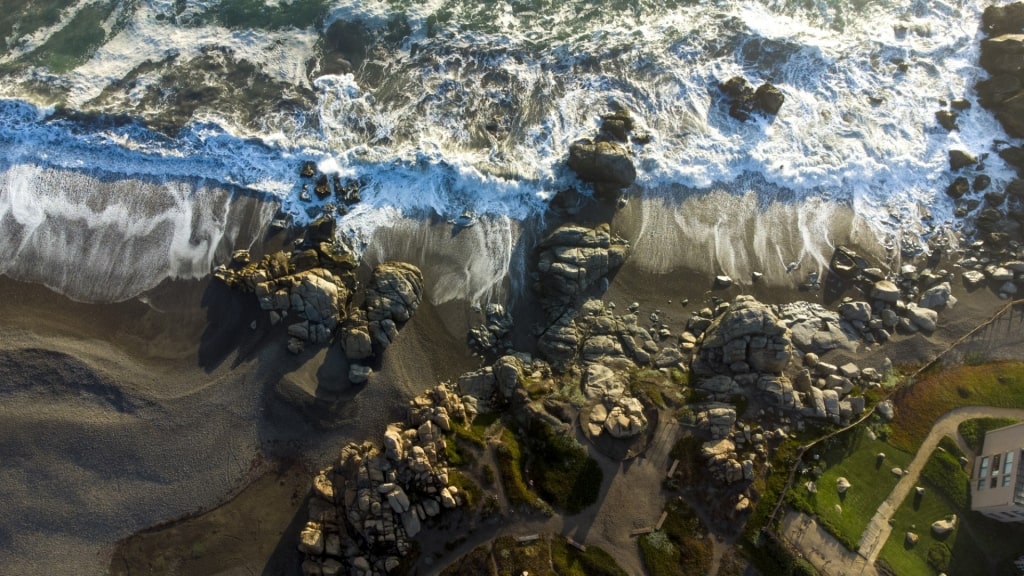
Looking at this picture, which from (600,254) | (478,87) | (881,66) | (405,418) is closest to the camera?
(405,418)

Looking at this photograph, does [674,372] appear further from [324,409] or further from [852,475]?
[324,409]

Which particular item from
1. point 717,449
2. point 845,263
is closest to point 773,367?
point 717,449

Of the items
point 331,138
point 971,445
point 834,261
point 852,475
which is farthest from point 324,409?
point 971,445

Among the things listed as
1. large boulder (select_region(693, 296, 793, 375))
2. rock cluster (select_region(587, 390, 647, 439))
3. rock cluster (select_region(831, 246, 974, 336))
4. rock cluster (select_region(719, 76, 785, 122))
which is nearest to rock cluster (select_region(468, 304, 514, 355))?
rock cluster (select_region(587, 390, 647, 439))

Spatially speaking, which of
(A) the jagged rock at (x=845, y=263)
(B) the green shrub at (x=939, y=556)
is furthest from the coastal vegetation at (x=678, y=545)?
(A) the jagged rock at (x=845, y=263)

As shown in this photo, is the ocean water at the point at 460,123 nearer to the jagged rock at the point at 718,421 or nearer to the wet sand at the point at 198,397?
the wet sand at the point at 198,397

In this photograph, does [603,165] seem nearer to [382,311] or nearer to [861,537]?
[382,311]

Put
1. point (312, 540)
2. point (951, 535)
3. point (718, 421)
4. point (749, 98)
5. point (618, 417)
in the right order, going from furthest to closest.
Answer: point (749, 98)
point (718, 421)
point (618, 417)
point (951, 535)
point (312, 540)
